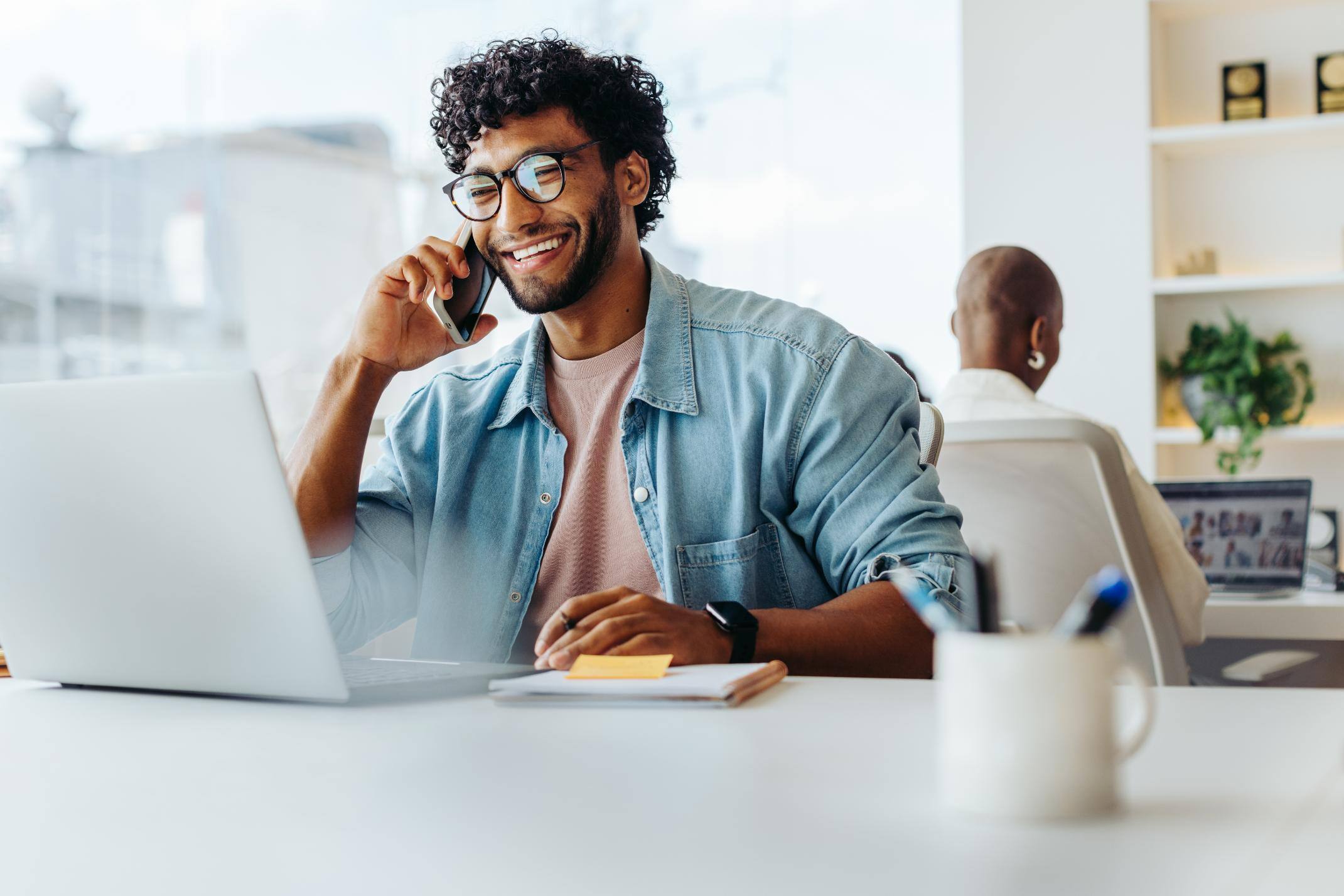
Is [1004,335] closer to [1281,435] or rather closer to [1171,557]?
[1171,557]

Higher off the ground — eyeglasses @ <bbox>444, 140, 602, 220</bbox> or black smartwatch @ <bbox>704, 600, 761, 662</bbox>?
eyeglasses @ <bbox>444, 140, 602, 220</bbox>

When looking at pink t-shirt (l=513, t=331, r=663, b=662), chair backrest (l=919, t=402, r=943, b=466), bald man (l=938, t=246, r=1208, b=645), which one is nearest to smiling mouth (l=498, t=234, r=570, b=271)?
pink t-shirt (l=513, t=331, r=663, b=662)

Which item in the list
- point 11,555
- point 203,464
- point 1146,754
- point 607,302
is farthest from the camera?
point 607,302

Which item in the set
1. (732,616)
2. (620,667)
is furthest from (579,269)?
(620,667)

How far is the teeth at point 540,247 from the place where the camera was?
157 cm

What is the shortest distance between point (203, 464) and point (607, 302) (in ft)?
2.59

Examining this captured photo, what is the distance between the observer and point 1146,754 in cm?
68

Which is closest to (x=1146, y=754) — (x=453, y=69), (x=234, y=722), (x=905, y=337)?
(x=234, y=722)

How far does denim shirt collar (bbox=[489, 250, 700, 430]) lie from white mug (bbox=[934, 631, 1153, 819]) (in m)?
0.86

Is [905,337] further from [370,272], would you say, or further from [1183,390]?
[370,272]

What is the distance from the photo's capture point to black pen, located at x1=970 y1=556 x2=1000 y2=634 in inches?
22.2

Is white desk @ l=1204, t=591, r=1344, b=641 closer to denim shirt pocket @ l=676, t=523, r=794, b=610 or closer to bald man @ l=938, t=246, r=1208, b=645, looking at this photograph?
bald man @ l=938, t=246, r=1208, b=645

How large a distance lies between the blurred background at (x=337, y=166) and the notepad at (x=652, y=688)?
11.0 ft

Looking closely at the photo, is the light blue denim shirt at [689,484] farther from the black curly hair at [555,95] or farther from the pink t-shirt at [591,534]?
the black curly hair at [555,95]
